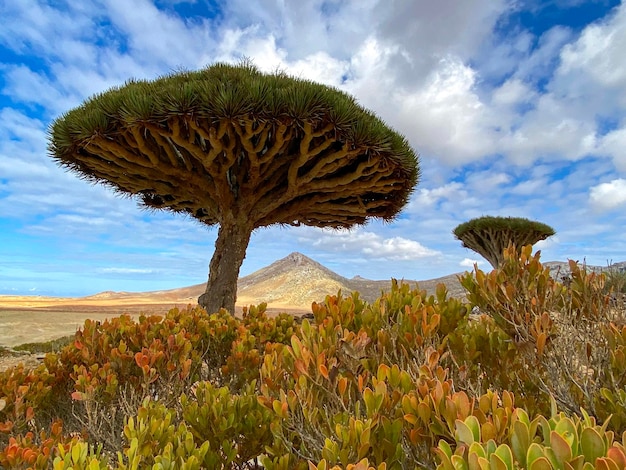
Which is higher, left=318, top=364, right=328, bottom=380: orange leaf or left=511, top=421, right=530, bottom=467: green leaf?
left=318, top=364, right=328, bottom=380: orange leaf

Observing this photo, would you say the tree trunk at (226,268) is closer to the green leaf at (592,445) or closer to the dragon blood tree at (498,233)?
the green leaf at (592,445)

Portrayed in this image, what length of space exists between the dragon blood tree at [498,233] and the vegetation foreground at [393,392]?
54.9 feet

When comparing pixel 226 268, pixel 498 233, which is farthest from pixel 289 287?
pixel 226 268

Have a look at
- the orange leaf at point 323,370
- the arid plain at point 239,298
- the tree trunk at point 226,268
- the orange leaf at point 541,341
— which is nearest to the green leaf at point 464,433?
the orange leaf at point 323,370

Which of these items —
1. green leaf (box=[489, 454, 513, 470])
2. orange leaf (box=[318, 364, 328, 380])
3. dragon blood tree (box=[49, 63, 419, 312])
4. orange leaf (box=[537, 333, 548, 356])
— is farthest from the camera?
dragon blood tree (box=[49, 63, 419, 312])

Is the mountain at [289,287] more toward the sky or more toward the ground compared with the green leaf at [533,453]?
more toward the sky

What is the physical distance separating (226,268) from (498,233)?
566 inches

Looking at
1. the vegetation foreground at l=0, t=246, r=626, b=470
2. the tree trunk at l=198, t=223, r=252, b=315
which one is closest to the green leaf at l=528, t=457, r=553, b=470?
the vegetation foreground at l=0, t=246, r=626, b=470

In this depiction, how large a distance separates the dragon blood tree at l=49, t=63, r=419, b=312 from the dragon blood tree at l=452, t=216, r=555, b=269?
1010 cm

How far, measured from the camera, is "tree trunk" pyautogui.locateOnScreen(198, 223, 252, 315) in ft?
29.0

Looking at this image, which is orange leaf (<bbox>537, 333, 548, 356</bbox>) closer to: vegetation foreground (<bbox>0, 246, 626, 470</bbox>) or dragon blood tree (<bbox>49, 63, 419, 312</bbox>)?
vegetation foreground (<bbox>0, 246, 626, 470</bbox>)

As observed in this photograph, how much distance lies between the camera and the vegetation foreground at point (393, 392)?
4.30 feet

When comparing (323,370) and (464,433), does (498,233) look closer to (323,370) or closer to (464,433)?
(323,370)

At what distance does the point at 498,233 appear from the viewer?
18656 mm
